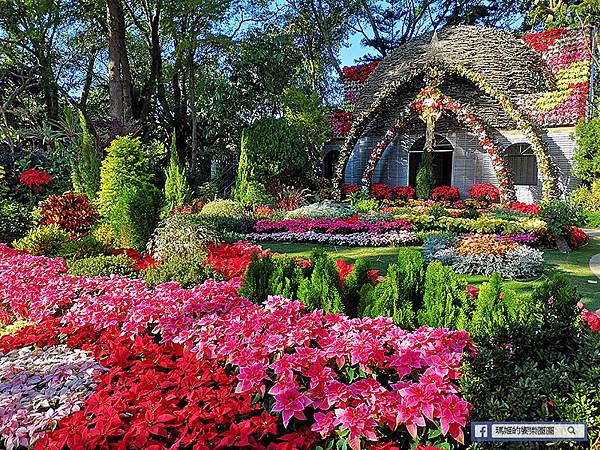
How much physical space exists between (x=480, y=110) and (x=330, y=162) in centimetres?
673

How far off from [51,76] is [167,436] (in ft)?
67.6

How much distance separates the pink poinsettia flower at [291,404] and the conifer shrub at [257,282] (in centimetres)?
159

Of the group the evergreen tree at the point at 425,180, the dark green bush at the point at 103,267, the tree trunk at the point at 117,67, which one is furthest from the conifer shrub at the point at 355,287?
the evergreen tree at the point at 425,180

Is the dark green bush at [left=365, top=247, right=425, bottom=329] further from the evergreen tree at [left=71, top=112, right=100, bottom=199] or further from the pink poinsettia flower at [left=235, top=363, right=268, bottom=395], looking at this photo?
the evergreen tree at [left=71, top=112, right=100, bottom=199]

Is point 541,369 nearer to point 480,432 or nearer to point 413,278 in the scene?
point 480,432

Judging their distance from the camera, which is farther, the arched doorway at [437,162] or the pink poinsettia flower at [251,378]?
the arched doorway at [437,162]

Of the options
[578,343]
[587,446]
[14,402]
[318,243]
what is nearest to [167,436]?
[14,402]

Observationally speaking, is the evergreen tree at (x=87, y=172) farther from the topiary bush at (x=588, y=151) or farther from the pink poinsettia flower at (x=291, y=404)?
the topiary bush at (x=588, y=151)

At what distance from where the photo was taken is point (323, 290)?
342 centimetres

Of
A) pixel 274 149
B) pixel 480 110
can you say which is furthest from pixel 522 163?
pixel 274 149

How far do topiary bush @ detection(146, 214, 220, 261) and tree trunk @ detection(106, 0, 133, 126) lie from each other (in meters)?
8.93

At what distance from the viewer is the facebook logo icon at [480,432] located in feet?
6.05

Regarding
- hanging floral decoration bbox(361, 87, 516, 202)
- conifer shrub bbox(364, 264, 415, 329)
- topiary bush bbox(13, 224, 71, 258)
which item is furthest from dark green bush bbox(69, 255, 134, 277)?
hanging floral decoration bbox(361, 87, 516, 202)

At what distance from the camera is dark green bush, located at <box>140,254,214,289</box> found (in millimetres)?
4680
